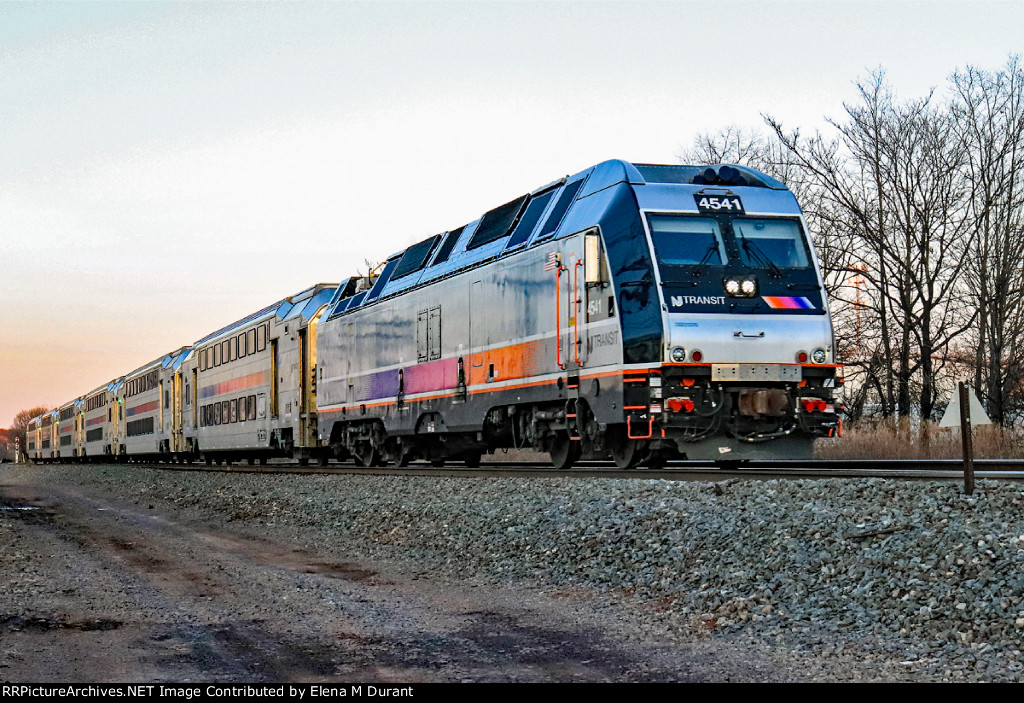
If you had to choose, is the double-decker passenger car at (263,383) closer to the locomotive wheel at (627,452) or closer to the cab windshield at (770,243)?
the locomotive wheel at (627,452)

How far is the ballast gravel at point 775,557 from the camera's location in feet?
20.5

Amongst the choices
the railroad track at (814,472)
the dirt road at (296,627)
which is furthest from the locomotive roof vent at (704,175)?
the dirt road at (296,627)

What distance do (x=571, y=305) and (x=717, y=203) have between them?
2275mm

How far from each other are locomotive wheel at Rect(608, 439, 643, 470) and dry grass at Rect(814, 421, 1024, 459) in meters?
7.00

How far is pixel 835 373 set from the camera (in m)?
12.9

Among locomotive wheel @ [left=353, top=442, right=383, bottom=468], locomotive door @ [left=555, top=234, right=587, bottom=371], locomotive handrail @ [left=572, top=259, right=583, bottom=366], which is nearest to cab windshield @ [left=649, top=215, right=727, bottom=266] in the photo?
locomotive door @ [left=555, top=234, right=587, bottom=371]

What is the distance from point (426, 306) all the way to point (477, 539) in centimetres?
795

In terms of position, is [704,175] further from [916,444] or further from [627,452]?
[916,444]

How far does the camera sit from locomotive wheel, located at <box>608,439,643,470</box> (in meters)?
13.5

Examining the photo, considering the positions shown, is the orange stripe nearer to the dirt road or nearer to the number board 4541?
the number board 4541

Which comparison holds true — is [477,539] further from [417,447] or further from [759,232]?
[417,447]

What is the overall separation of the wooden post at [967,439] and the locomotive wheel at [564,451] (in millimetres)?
7034

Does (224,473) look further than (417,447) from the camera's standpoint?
Yes
